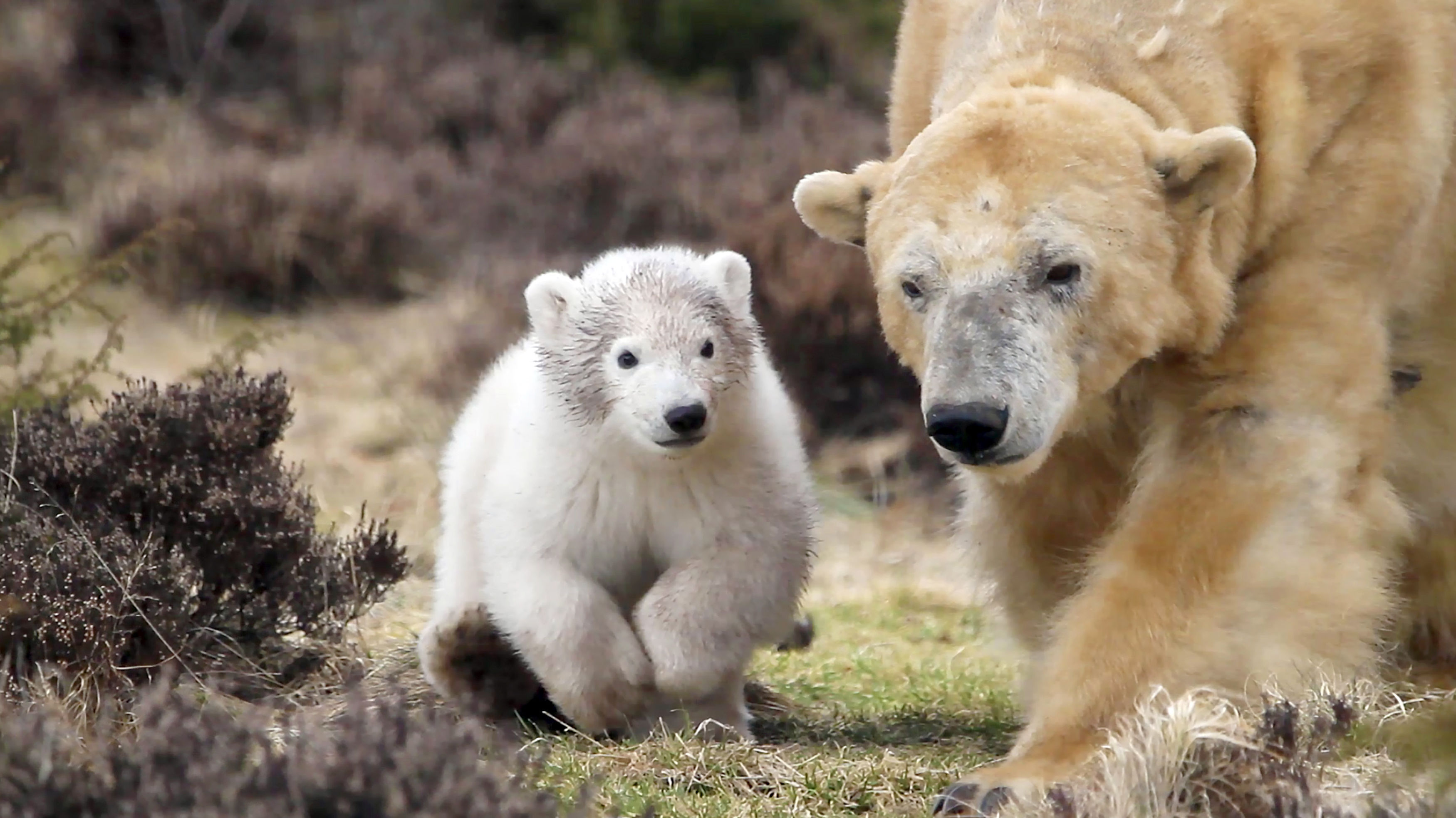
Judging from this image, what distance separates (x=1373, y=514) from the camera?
3852 mm

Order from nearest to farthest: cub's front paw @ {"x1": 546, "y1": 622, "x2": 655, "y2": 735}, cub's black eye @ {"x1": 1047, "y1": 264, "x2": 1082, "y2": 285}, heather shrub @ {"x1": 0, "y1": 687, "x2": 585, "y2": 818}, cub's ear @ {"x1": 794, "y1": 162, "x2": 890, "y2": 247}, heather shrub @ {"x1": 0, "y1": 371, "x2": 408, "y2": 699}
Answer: heather shrub @ {"x1": 0, "y1": 687, "x2": 585, "y2": 818} < cub's black eye @ {"x1": 1047, "y1": 264, "x2": 1082, "y2": 285} < cub's ear @ {"x1": 794, "y1": 162, "x2": 890, "y2": 247} < cub's front paw @ {"x1": 546, "y1": 622, "x2": 655, "y2": 735} < heather shrub @ {"x1": 0, "y1": 371, "x2": 408, "y2": 699}

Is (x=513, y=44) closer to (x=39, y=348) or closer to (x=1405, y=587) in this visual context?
(x=39, y=348)

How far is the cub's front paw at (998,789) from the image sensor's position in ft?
11.1

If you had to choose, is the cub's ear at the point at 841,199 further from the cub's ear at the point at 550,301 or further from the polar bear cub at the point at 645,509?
the cub's ear at the point at 550,301

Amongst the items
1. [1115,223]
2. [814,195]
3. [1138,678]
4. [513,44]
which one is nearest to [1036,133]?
[1115,223]

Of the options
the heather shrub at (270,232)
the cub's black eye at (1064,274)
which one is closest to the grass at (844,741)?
the cub's black eye at (1064,274)

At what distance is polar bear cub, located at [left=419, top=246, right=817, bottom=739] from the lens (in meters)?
4.18

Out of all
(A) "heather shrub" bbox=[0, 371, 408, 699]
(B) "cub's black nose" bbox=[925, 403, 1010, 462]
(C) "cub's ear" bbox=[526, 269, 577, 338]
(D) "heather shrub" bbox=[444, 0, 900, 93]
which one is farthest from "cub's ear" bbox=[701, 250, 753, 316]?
(D) "heather shrub" bbox=[444, 0, 900, 93]

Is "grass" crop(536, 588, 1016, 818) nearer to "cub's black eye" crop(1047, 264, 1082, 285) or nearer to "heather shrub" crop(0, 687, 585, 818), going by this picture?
"heather shrub" crop(0, 687, 585, 818)

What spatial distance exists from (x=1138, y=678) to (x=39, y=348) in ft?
20.5

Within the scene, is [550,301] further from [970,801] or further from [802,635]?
[970,801]

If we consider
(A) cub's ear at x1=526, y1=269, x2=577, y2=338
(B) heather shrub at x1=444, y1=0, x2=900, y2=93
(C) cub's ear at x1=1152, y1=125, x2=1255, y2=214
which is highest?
(B) heather shrub at x1=444, y1=0, x2=900, y2=93

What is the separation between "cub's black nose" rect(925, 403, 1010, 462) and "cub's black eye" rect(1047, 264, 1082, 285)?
0.93 ft

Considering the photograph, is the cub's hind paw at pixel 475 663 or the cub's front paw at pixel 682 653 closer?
the cub's front paw at pixel 682 653
